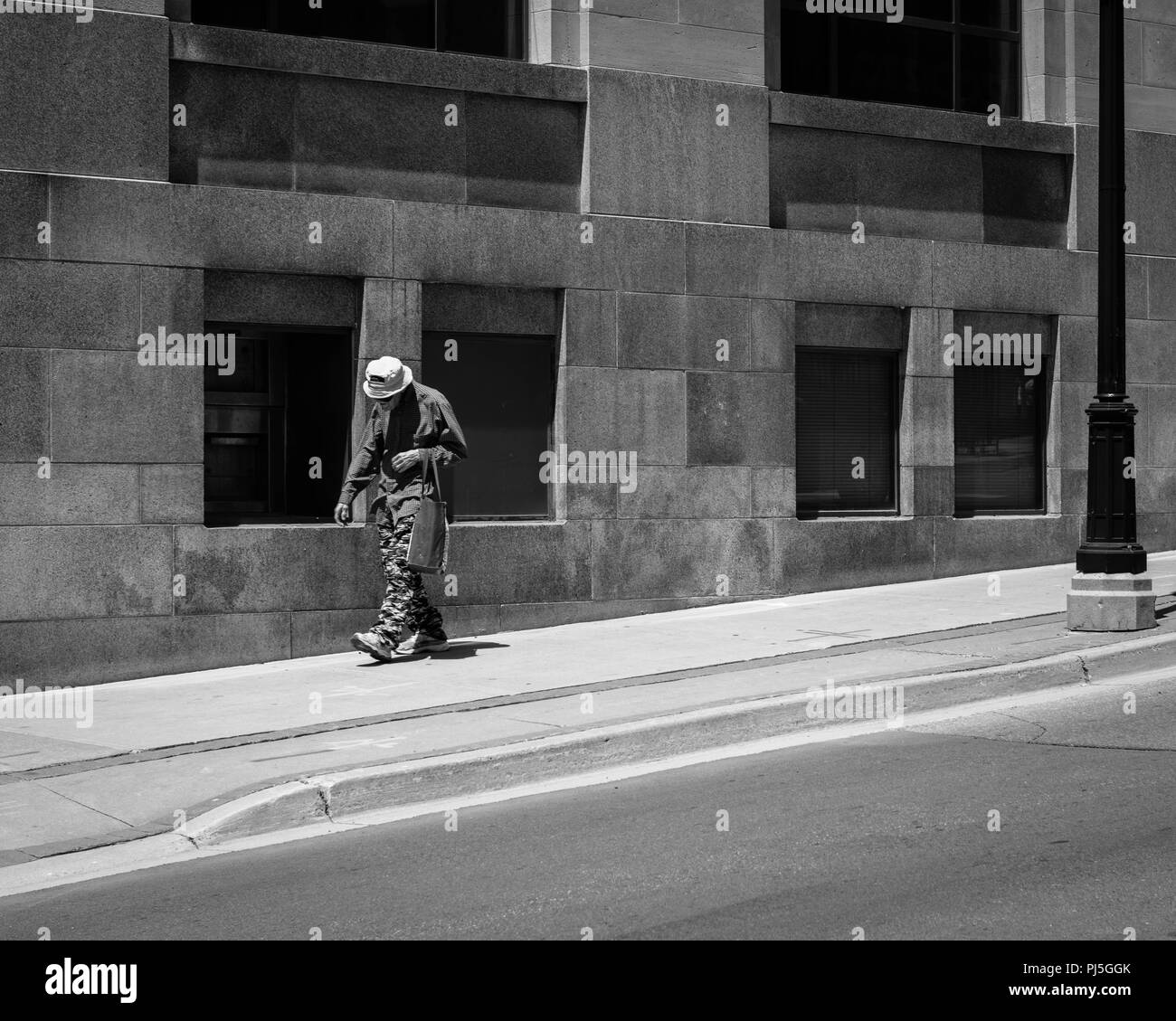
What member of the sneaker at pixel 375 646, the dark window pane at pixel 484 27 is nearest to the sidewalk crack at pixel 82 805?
the sneaker at pixel 375 646

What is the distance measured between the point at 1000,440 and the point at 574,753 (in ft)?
29.0

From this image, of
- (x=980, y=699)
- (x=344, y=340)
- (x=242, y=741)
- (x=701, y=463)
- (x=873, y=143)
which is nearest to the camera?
(x=242, y=741)

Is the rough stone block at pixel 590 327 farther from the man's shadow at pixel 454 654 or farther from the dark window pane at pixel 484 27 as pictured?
the man's shadow at pixel 454 654

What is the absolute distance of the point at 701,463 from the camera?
564 inches

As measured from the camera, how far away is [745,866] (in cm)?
646

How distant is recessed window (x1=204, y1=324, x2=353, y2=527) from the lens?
1305 centimetres

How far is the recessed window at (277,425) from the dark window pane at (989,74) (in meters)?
7.27

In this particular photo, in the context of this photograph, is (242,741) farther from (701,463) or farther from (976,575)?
(976,575)

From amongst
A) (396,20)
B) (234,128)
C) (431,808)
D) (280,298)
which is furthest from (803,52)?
(431,808)

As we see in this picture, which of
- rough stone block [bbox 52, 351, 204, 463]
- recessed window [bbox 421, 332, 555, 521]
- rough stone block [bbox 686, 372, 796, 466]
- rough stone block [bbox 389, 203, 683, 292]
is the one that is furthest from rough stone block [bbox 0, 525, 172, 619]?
rough stone block [bbox 686, 372, 796, 466]

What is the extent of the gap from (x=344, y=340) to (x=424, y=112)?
80.9 inches

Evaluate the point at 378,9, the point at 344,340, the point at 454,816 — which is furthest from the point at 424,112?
the point at 454,816

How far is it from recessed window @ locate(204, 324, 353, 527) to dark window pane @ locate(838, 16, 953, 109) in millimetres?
5970

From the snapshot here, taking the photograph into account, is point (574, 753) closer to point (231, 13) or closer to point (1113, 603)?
point (1113, 603)
